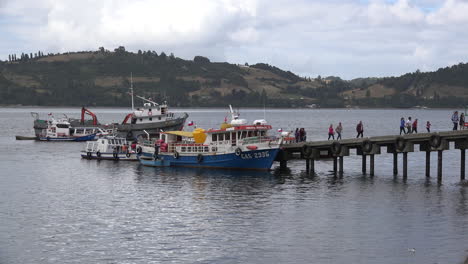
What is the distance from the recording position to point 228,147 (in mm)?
69375

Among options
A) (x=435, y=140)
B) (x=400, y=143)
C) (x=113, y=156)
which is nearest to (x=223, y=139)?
(x=400, y=143)

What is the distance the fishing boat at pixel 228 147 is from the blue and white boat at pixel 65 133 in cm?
4858

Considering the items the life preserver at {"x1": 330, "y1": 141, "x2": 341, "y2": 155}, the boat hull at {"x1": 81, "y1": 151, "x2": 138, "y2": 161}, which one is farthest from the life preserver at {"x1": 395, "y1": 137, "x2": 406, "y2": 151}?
the boat hull at {"x1": 81, "y1": 151, "x2": 138, "y2": 161}

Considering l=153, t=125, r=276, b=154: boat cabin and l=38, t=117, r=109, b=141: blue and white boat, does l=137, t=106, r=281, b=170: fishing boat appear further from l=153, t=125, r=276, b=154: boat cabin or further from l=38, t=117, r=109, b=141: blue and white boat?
l=38, t=117, r=109, b=141: blue and white boat

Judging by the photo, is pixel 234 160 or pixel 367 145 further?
pixel 234 160

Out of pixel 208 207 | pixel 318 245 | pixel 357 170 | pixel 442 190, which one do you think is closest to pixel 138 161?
pixel 357 170

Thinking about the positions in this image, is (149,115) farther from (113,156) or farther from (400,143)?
(400,143)

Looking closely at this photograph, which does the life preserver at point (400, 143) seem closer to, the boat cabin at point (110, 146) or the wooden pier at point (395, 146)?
the wooden pier at point (395, 146)

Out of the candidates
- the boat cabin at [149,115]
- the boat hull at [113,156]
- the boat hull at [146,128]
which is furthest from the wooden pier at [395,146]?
the boat cabin at [149,115]

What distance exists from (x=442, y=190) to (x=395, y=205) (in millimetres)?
8531

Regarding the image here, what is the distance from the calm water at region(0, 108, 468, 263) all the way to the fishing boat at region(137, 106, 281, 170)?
1449 millimetres

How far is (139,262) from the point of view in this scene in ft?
120

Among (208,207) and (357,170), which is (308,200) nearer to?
(208,207)

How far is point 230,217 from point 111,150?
4015 cm
